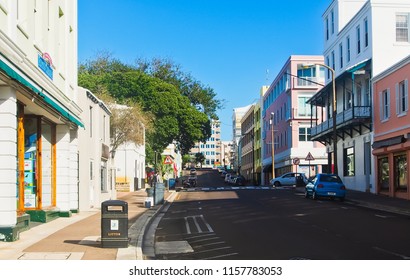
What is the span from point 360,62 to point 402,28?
3.18m

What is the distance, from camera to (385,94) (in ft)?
109

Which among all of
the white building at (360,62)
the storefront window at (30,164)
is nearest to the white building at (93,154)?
the storefront window at (30,164)

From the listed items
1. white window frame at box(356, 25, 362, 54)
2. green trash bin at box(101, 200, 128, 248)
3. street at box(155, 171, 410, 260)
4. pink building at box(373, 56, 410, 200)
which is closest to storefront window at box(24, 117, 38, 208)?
street at box(155, 171, 410, 260)

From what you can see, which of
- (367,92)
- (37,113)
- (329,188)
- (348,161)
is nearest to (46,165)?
(37,113)

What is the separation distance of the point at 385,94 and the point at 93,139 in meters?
16.7

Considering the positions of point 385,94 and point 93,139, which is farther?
point 385,94

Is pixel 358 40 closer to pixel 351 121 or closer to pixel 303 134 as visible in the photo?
pixel 351 121

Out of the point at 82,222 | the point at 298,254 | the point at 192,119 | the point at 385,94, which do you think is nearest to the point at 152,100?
the point at 192,119

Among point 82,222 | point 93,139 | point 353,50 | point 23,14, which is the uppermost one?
point 353,50

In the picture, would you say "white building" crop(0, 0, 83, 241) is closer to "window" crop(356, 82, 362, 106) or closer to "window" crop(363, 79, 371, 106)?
"window" crop(363, 79, 371, 106)

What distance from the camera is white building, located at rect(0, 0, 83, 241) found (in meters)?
13.0

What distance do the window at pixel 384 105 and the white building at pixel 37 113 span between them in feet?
58.3

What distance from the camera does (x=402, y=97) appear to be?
30.5m
